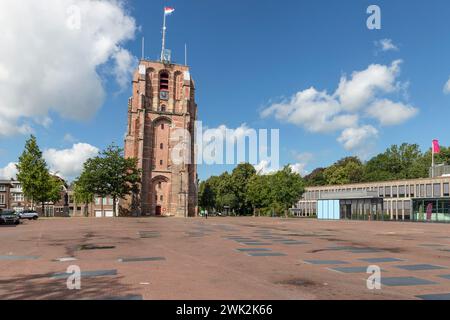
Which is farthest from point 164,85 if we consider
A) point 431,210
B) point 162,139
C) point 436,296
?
point 436,296

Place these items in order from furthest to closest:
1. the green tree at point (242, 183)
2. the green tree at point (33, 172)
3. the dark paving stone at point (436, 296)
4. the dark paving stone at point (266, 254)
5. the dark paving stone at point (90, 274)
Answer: the green tree at point (242, 183), the green tree at point (33, 172), the dark paving stone at point (266, 254), the dark paving stone at point (90, 274), the dark paving stone at point (436, 296)

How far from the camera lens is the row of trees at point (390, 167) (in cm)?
8631

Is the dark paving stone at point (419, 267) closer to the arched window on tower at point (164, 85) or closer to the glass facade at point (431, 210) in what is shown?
the glass facade at point (431, 210)

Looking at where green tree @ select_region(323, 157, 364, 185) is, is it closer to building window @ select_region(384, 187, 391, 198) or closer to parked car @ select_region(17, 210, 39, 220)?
building window @ select_region(384, 187, 391, 198)

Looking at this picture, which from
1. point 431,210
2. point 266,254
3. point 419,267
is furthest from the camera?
point 431,210

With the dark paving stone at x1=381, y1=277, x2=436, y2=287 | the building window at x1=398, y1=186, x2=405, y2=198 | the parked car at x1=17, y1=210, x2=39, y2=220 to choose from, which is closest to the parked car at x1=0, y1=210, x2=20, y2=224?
the parked car at x1=17, y1=210, x2=39, y2=220

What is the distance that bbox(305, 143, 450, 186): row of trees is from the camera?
3398 inches

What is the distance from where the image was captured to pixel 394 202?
2699 inches

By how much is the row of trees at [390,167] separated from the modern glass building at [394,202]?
1805cm

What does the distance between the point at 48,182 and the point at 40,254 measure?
42613 mm

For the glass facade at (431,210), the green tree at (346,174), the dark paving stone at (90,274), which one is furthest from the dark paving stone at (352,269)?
the green tree at (346,174)

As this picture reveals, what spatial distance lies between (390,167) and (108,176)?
6712 centimetres

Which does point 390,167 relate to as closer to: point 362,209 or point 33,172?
point 362,209

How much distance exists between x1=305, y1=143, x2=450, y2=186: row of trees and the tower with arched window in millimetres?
42338
